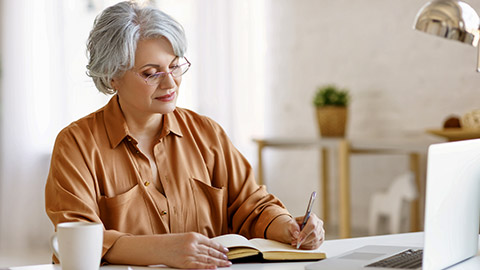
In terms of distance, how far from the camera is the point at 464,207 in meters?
1.33

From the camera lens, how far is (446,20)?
4.26 ft

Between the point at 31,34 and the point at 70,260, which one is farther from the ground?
the point at 31,34

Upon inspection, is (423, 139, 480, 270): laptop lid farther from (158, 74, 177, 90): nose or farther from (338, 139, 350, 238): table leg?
(338, 139, 350, 238): table leg

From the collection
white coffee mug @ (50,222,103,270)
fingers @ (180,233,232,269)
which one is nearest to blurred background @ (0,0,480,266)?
fingers @ (180,233,232,269)

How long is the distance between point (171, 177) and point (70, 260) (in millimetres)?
595

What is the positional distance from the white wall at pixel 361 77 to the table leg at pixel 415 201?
0.56ft

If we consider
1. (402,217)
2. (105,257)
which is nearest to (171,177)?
(105,257)

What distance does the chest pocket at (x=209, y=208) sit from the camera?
1.82 m

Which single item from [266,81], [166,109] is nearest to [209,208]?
[166,109]

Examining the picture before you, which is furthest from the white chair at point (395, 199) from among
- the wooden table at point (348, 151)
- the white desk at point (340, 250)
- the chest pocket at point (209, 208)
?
the chest pocket at point (209, 208)

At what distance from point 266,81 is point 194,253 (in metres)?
3.99

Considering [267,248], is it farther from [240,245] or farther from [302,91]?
[302,91]

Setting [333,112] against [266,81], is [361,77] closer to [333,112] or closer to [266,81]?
[333,112]

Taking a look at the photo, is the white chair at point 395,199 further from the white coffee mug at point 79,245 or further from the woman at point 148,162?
the white coffee mug at point 79,245
